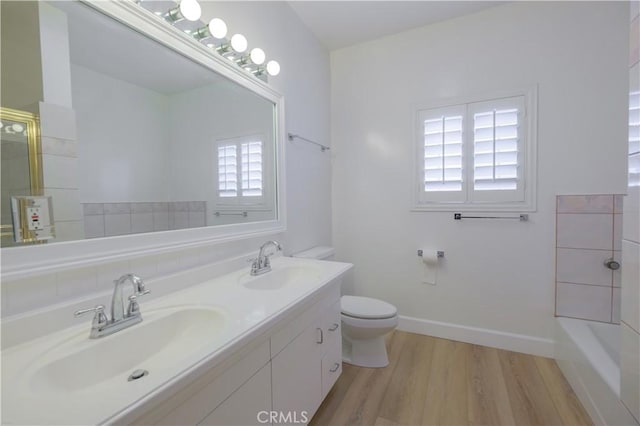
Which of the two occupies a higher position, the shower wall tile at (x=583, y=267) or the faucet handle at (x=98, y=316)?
the faucet handle at (x=98, y=316)

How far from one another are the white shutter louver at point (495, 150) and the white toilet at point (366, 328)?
1.24m

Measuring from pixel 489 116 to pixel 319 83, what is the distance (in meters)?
1.44

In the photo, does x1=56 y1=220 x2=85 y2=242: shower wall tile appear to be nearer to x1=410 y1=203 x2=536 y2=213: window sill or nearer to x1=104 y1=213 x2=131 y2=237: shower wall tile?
x1=104 y1=213 x2=131 y2=237: shower wall tile

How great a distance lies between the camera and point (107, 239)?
956 millimetres

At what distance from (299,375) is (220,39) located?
1.66m

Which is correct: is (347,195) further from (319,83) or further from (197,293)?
(197,293)

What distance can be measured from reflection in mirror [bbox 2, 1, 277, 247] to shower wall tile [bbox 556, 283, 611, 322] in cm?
233

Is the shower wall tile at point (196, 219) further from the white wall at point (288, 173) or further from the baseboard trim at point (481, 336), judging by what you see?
the baseboard trim at point (481, 336)

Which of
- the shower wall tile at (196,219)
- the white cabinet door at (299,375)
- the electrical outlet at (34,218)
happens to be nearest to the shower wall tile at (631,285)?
the white cabinet door at (299,375)

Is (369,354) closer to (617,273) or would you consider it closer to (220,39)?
(617,273)

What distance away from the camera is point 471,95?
7.24 feet

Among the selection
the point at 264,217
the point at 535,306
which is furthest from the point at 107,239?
the point at 535,306

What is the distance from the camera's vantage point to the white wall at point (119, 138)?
0.94 meters

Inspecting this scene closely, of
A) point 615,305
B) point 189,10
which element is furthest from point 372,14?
point 615,305
